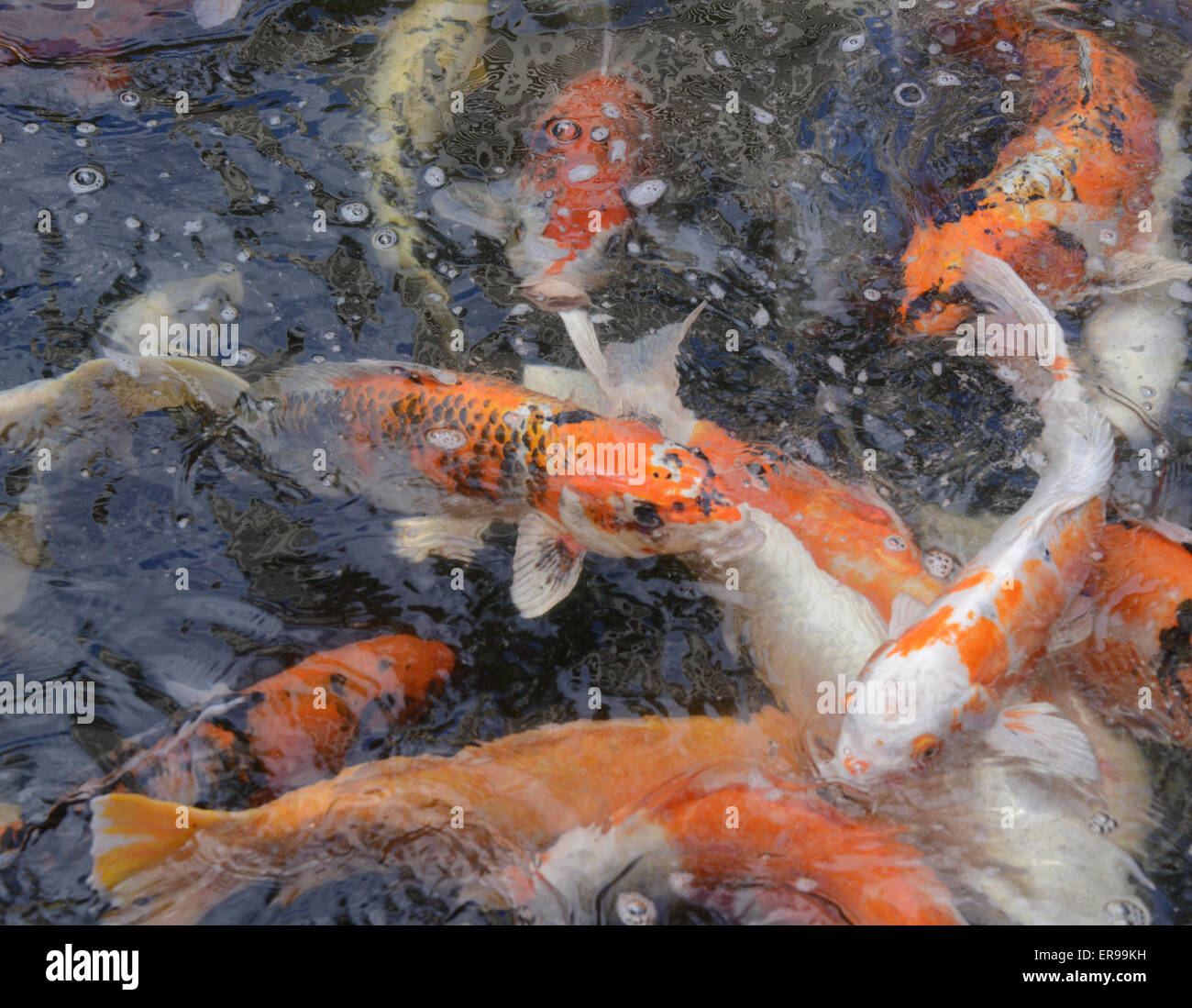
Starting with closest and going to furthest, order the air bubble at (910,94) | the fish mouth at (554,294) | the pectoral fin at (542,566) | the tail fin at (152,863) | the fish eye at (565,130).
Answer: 1. the tail fin at (152,863)
2. the pectoral fin at (542,566)
3. the fish mouth at (554,294)
4. the fish eye at (565,130)
5. the air bubble at (910,94)

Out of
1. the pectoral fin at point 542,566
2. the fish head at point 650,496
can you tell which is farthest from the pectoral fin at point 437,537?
the fish head at point 650,496

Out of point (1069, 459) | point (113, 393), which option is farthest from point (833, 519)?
point (113, 393)

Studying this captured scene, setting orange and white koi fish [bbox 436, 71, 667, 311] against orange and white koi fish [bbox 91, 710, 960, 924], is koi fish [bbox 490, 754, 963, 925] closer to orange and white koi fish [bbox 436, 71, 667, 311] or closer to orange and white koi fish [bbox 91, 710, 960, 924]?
orange and white koi fish [bbox 91, 710, 960, 924]

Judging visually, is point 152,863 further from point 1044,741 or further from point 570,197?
point 570,197

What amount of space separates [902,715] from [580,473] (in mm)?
1468

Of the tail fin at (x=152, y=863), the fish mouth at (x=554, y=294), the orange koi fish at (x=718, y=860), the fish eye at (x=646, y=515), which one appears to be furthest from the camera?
→ the fish mouth at (x=554, y=294)

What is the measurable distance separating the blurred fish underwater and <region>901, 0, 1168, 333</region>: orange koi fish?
0.02m

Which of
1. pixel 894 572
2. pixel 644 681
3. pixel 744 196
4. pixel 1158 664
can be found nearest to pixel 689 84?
pixel 744 196

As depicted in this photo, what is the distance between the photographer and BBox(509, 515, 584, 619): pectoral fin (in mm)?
3793

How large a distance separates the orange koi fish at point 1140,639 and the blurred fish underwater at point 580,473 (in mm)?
16

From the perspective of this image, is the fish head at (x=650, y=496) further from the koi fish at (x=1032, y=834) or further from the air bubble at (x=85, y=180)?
the air bubble at (x=85, y=180)

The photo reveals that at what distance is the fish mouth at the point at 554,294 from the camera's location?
14.7ft

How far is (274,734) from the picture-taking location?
3.33 m

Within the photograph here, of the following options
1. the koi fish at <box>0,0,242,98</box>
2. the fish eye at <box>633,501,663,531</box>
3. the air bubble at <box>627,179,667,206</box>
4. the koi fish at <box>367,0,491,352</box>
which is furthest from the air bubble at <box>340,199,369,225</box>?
the fish eye at <box>633,501,663,531</box>
